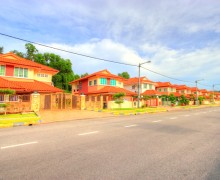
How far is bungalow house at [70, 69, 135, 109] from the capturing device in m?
29.5

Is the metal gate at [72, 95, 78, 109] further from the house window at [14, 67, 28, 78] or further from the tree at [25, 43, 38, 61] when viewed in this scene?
the tree at [25, 43, 38, 61]

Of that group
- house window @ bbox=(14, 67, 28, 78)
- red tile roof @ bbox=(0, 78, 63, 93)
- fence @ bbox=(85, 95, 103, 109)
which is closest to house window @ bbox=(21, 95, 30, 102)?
red tile roof @ bbox=(0, 78, 63, 93)

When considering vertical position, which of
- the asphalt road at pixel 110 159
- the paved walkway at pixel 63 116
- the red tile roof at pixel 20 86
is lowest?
the asphalt road at pixel 110 159

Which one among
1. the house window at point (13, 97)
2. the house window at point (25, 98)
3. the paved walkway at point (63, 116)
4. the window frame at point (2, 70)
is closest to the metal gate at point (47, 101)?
the house window at point (25, 98)

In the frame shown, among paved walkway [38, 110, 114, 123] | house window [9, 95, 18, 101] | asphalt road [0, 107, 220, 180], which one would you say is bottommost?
asphalt road [0, 107, 220, 180]

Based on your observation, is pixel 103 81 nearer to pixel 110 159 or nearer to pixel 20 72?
pixel 20 72

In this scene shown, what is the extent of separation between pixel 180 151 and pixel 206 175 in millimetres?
1726

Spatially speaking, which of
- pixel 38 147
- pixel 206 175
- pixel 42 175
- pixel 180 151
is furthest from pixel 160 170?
pixel 38 147

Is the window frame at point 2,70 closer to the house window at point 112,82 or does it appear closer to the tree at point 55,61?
the house window at point 112,82

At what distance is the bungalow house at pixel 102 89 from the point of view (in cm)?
2951

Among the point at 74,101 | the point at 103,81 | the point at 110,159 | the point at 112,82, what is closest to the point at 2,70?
the point at 74,101

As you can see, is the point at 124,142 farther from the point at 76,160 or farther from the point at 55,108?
the point at 55,108

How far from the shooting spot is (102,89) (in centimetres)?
3375

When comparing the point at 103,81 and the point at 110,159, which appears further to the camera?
the point at 103,81
